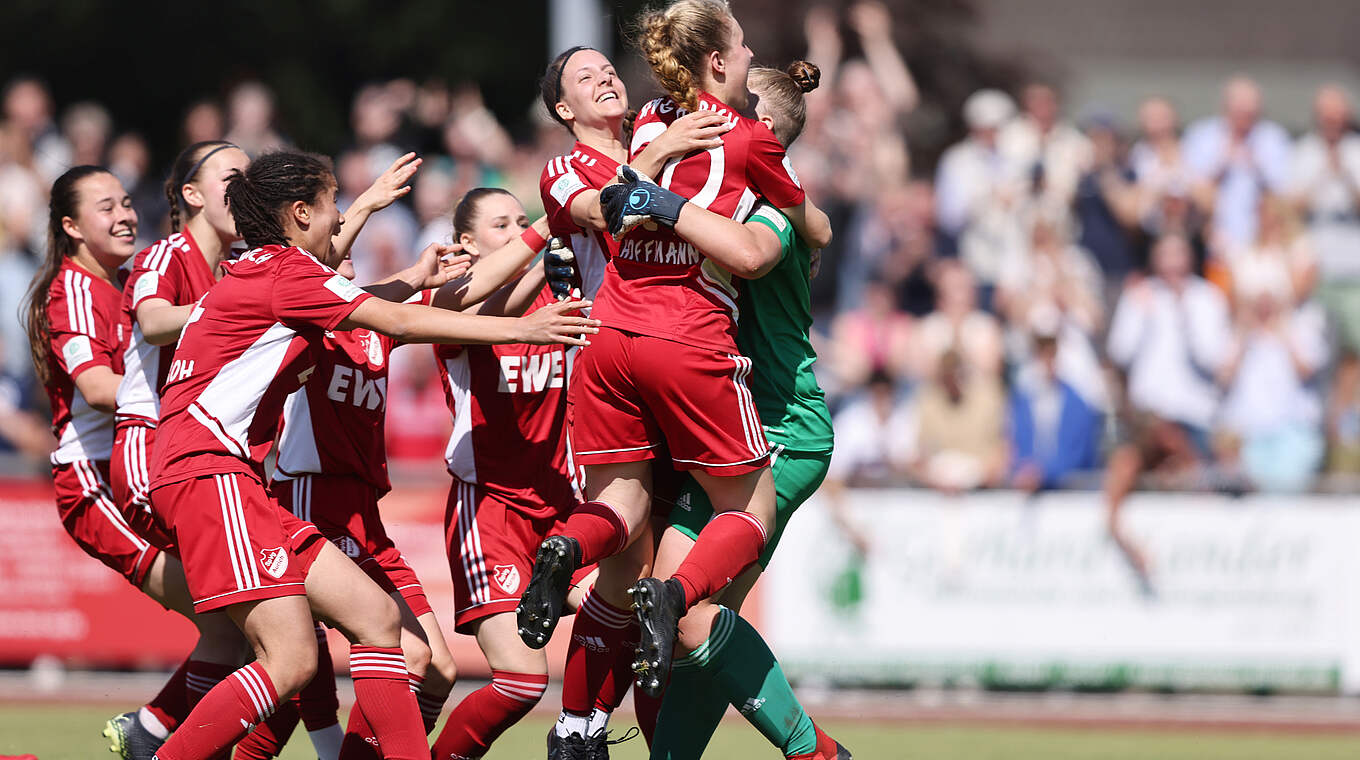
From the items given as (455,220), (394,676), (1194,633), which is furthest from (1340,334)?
(394,676)

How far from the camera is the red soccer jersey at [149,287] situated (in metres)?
5.98

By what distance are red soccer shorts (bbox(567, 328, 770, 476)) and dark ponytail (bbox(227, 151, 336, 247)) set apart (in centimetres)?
108

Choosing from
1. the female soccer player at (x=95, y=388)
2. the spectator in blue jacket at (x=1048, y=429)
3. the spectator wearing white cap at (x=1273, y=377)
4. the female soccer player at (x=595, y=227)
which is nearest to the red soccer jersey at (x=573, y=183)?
the female soccer player at (x=595, y=227)

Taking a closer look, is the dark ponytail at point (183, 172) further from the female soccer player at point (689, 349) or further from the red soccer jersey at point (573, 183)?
the female soccer player at point (689, 349)

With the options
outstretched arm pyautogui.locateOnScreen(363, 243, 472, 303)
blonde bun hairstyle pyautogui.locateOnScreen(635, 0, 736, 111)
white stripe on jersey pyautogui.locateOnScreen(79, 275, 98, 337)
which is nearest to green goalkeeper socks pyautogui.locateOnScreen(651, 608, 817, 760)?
outstretched arm pyautogui.locateOnScreen(363, 243, 472, 303)

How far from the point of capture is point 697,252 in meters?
5.30

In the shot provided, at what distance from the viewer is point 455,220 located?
6406 mm

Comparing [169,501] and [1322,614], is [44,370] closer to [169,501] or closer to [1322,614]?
[169,501]

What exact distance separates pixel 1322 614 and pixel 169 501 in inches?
290

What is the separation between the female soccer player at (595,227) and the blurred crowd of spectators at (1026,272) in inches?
193

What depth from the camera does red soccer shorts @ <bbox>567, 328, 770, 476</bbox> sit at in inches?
205

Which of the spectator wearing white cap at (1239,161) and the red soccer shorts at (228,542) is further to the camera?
the spectator wearing white cap at (1239,161)

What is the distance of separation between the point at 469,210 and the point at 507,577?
1408 mm

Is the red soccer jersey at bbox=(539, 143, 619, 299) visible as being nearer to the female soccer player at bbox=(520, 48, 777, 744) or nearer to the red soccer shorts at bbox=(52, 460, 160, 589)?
the female soccer player at bbox=(520, 48, 777, 744)
